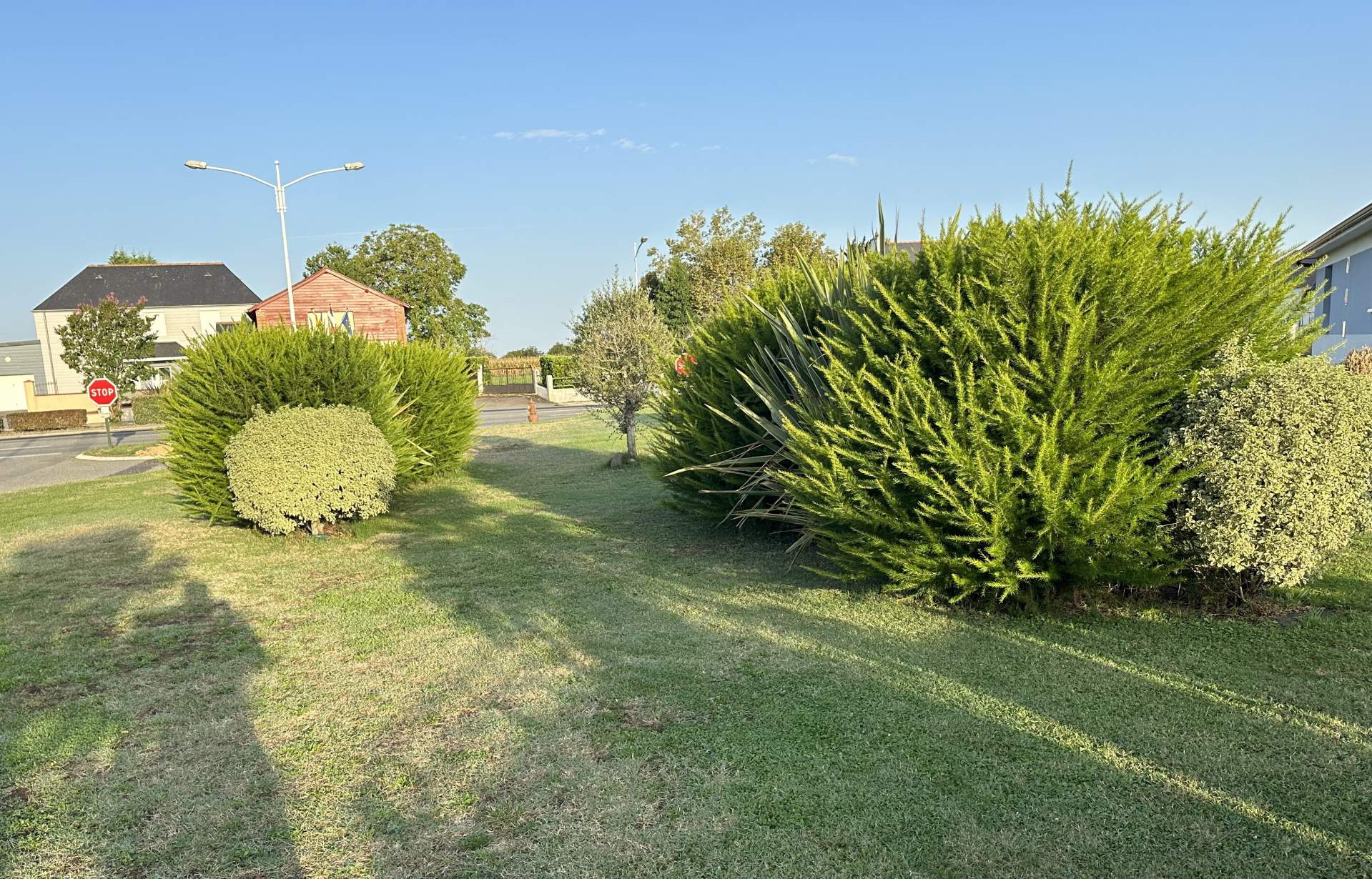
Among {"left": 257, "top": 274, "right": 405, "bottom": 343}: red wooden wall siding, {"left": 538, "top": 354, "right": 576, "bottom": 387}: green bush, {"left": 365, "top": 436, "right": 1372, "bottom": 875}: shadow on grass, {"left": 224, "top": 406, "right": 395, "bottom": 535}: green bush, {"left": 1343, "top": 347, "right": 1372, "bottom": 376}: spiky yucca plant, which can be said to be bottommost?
{"left": 365, "top": 436, "right": 1372, "bottom": 875}: shadow on grass

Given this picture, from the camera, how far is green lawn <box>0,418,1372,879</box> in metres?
3.19

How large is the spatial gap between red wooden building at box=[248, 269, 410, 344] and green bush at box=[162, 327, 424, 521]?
1189 inches

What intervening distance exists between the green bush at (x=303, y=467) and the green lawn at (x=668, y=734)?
6.46 ft

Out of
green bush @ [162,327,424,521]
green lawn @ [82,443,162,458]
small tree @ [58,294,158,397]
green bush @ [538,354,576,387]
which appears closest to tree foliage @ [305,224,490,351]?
green bush @ [538,354,576,387]

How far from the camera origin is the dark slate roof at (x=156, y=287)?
5778 centimetres

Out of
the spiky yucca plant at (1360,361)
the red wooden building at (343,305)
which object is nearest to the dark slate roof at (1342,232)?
the spiky yucca plant at (1360,361)

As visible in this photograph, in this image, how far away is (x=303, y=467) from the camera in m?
9.21

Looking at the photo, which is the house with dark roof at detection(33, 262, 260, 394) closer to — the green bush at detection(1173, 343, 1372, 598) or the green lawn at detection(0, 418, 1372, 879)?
the green lawn at detection(0, 418, 1372, 879)

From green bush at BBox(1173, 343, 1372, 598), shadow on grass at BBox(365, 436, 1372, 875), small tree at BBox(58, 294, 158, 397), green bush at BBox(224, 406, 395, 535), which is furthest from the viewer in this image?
small tree at BBox(58, 294, 158, 397)

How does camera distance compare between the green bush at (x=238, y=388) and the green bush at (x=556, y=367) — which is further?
the green bush at (x=556, y=367)

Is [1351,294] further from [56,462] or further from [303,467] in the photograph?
[56,462]

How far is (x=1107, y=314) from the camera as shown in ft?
17.9

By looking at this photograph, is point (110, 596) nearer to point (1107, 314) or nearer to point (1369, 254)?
point (1107, 314)

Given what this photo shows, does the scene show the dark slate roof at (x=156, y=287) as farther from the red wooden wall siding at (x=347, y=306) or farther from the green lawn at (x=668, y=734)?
the green lawn at (x=668, y=734)
